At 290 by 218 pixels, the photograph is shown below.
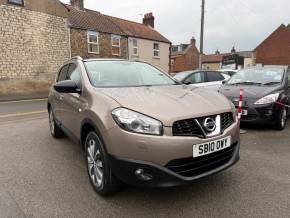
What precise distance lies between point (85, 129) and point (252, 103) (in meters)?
3.97

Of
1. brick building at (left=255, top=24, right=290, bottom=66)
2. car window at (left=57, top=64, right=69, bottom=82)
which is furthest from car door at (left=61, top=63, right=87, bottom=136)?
brick building at (left=255, top=24, right=290, bottom=66)

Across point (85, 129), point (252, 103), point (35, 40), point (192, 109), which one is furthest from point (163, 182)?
point (35, 40)

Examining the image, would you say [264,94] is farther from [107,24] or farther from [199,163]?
[107,24]

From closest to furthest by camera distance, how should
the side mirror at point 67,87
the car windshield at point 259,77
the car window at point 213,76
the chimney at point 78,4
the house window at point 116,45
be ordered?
the side mirror at point 67,87, the car windshield at point 259,77, the car window at point 213,76, the house window at point 116,45, the chimney at point 78,4

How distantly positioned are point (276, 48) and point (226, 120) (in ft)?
150

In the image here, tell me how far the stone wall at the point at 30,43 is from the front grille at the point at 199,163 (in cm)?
1611

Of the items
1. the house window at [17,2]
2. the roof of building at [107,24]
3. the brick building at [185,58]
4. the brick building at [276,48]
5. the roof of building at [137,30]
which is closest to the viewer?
the house window at [17,2]

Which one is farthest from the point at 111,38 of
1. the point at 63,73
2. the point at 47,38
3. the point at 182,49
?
the point at 182,49

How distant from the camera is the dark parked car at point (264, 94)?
18.8 ft

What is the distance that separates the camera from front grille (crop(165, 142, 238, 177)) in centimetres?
264

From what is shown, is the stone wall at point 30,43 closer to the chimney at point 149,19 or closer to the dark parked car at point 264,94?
the chimney at point 149,19

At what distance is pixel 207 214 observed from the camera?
2717 millimetres

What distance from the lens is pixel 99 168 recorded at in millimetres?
3088

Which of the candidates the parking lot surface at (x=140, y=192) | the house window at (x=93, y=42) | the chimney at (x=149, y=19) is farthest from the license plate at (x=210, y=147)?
the chimney at (x=149, y=19)
